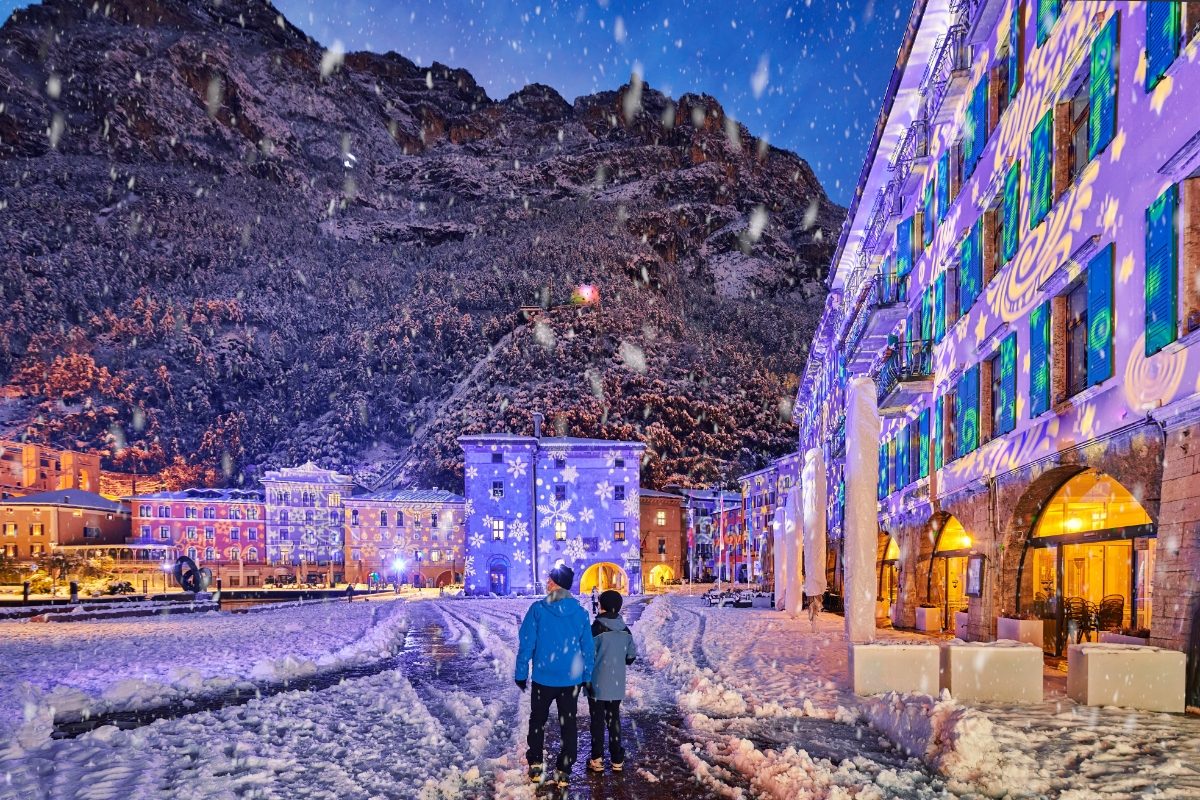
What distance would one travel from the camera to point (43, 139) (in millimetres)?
144625

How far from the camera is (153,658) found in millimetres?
16453

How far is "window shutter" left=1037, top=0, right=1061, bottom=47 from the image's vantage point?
43.0 feet

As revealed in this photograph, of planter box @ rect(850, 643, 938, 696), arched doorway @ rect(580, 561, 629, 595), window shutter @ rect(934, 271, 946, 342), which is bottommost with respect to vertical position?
arched doorway @ rect(580, 561, 629, 595)

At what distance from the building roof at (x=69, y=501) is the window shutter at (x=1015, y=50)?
8445cm

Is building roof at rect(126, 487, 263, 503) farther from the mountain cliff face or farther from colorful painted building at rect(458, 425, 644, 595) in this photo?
colorful painted building at rect(458, 425, 644, 595)

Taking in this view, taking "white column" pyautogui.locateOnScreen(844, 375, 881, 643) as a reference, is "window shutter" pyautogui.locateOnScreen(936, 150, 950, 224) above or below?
above

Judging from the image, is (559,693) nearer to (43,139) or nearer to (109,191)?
(109,191)

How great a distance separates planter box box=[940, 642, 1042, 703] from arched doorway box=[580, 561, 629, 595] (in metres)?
52.3

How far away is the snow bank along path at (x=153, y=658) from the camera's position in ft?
34.7

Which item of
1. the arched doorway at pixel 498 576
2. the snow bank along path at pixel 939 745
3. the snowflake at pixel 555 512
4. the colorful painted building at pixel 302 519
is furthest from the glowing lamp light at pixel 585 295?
the snow bank along path at pixel 939 745

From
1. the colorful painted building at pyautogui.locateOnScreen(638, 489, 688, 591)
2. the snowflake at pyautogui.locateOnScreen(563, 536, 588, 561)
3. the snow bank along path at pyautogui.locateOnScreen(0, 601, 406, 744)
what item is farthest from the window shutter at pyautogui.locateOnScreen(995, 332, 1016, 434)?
the colorful painted building at pyautogui.locateOnScreen(638, 489, 688, 591)

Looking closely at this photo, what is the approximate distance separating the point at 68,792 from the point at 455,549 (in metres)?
71.1

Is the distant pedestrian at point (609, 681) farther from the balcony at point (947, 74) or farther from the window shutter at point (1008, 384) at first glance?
the balcony at point (947, 74)

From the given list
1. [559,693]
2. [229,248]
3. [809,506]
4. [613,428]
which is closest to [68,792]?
[559,693]
